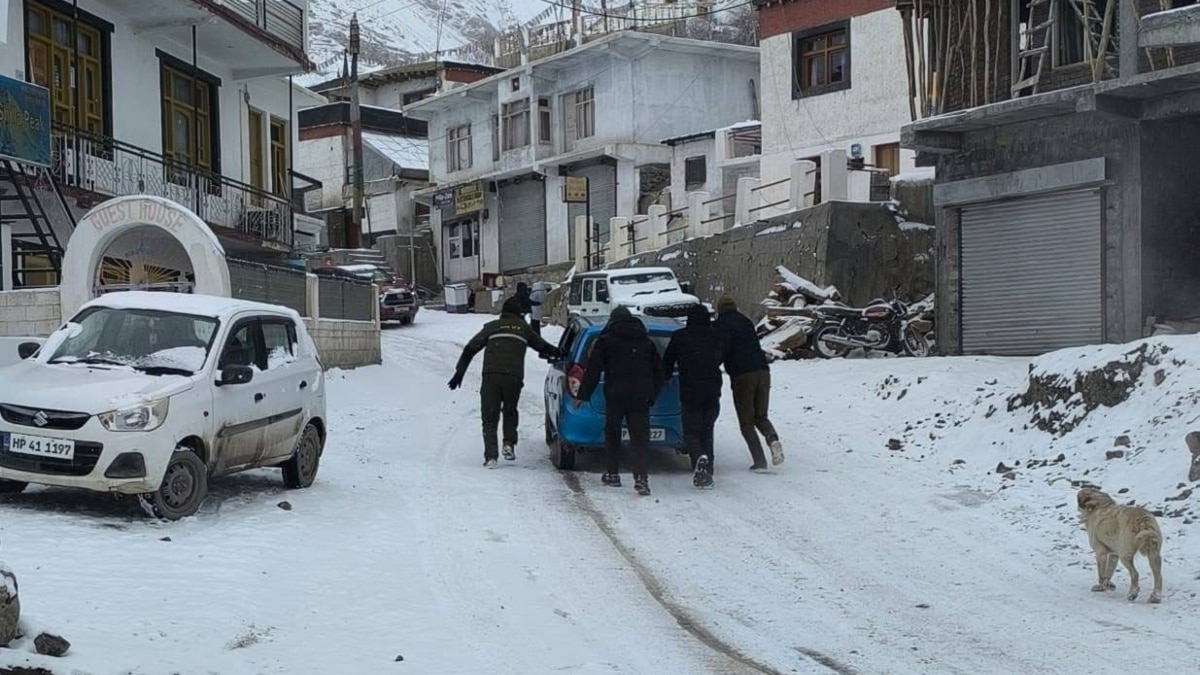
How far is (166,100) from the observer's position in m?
25.5

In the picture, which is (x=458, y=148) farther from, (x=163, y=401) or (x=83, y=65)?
(x=163, y=401)

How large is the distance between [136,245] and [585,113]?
27.5 metres

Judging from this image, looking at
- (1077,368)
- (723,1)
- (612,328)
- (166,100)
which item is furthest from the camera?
(723,1)

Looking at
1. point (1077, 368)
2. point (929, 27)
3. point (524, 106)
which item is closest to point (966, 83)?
point (929, 27)

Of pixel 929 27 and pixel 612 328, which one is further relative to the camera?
pixel 929 27

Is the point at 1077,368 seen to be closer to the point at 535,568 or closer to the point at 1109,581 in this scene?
the point at 1109,581

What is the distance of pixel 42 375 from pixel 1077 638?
7716 millimetres

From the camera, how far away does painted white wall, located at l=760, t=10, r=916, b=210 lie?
104 ft

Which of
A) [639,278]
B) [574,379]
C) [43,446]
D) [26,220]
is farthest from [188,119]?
[43,446]

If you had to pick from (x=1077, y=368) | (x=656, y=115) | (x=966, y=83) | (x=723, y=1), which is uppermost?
(x=723, y=1)

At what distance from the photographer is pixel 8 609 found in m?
5.84

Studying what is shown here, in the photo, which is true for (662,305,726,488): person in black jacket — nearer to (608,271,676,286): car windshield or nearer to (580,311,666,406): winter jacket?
(580,311,666,406): winter jacket

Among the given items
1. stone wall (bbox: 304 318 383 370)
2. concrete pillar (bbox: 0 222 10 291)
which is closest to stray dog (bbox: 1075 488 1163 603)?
stone wall (bbox: 304 318 383 370)

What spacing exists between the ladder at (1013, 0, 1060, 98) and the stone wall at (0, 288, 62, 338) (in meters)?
14.1
